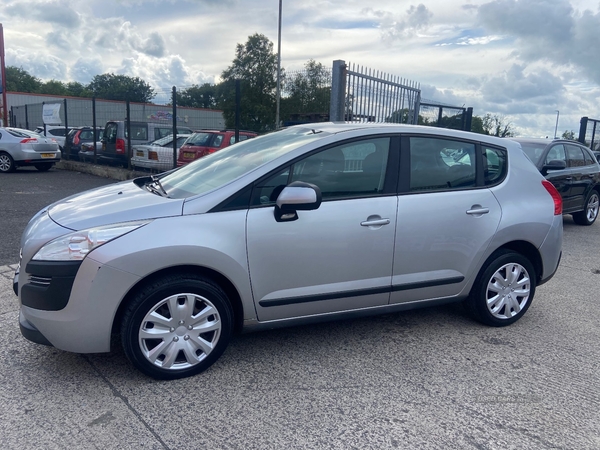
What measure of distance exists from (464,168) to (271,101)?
1414 inches

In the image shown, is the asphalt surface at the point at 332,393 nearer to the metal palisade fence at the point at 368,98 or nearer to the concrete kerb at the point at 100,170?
the metal palisade fence at the point at 368,98

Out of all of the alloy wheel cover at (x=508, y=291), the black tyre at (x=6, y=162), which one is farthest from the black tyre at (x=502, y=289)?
the black tyre at (x=6, y=162)

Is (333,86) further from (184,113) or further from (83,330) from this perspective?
(184,113)

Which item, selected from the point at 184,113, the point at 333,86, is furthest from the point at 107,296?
the point at 184,113

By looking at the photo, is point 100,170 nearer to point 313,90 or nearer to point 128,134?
point 128,134

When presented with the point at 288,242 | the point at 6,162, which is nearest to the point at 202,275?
the point at 288,242

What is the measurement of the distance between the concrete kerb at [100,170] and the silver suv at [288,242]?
10.9m

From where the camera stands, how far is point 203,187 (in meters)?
3.63

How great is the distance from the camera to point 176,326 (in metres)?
3.25

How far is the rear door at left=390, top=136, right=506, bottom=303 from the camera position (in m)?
3.88

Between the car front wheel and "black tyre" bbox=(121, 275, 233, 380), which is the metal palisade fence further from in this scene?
the car front wheel

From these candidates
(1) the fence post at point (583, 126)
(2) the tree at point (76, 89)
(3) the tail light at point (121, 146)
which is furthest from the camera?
(2) the tree at point (76, 89)

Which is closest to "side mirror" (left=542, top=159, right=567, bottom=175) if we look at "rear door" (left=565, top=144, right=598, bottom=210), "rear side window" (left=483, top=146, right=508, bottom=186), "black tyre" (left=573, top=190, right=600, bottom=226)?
"rear door" (left=565, top=144, right=598, bottom=210)

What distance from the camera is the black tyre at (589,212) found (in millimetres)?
9914
